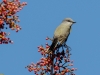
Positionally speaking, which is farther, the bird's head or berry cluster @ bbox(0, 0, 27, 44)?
the bird's head

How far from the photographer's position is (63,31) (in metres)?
11.6

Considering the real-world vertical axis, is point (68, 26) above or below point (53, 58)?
above

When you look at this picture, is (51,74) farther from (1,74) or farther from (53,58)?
(1,74)

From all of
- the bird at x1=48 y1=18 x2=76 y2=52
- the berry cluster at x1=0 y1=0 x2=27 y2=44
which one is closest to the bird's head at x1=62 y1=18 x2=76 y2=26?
the bird at x1=48 y1=18 x2=76 y2=52

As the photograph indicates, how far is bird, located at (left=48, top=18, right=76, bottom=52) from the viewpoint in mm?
10454

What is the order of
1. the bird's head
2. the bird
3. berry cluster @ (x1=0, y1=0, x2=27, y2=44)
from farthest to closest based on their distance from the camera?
the bird's head
the bird
berry cluster @ (x1=0, y1=0, x2=27, y2=44)

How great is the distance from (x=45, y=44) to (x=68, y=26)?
9.11 ft

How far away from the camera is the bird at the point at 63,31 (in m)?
10.5

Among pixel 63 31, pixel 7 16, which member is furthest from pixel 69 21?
pixel 7 16

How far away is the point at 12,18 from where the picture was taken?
6.43m

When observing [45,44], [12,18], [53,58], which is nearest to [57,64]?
[53,58]

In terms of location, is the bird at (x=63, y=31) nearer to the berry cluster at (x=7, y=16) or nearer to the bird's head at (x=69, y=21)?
the bird's head at (x=69, y=21)

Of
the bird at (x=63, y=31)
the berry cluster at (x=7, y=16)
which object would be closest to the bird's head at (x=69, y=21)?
the bird at (x=63, y=31)

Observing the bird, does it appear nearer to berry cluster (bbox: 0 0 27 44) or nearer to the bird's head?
the bird's head
